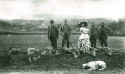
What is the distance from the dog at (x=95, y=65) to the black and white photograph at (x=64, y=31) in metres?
0.30

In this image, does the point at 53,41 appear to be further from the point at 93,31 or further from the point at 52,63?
the point at 93,31

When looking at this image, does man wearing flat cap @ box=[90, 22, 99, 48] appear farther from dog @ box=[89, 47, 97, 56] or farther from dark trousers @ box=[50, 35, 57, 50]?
dark trousers @ box=[50, 35, 57, 50]

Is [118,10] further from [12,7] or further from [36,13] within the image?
[12,7]

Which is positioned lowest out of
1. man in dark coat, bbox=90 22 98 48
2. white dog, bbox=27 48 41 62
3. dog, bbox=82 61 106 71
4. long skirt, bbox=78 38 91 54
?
dog, bbox=82 61 106 71

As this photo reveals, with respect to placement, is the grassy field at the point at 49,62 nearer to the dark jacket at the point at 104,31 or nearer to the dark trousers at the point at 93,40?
the dark jacket at the point at 104,31

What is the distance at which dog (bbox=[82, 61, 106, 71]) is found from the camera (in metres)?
5.56

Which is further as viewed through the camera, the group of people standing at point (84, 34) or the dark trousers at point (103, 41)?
the dark trousers at point (103, 41)

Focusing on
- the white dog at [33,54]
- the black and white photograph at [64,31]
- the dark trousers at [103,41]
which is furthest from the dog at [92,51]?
the white dog at [33,54]

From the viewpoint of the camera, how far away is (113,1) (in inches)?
257

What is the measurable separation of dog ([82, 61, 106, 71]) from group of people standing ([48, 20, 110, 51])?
2.62 ft

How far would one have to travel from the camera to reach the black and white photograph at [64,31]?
19.9 ft

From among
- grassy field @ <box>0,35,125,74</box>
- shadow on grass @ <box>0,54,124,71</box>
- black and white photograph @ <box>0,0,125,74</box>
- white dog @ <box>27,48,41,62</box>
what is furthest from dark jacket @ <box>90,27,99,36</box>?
white dog @ <box>27,48,41,62</box>

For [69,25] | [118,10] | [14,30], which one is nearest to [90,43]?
[69,25]

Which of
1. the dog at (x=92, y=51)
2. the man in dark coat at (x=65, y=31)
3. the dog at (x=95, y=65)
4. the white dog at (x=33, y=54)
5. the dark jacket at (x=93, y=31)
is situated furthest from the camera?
the dark jacket at (x=93, y=31)
